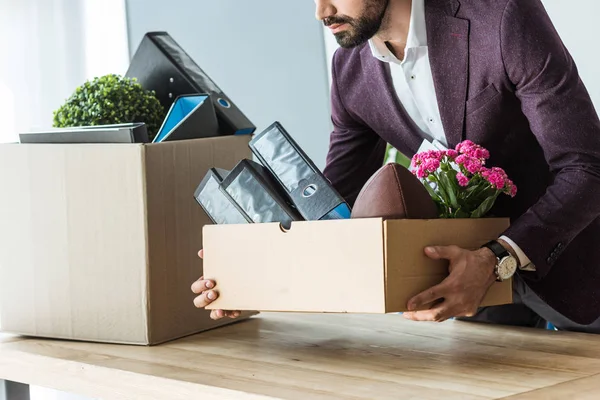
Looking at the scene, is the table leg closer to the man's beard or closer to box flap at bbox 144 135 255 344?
box flap at bbox 144 135 255 344

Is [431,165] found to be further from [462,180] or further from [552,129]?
[552,129]

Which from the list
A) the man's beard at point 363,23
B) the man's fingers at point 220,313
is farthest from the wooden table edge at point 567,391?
the man's beard at point 363,23

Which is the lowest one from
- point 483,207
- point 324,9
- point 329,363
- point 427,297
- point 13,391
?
point 13,391

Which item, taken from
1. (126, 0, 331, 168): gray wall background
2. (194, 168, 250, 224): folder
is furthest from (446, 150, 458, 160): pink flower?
(126, 0, 331, 168): gray wall background

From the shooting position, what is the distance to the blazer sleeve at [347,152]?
1.70 meters

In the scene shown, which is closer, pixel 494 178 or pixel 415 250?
pixel 415 250

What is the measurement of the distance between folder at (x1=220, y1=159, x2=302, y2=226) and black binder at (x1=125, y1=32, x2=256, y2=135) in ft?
0.94

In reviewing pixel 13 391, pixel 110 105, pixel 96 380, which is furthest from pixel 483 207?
pixel 13 391

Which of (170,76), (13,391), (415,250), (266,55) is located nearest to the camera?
(415,250)

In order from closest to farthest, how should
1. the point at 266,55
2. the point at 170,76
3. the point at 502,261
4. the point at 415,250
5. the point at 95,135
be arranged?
the point at 415,250 < the point at 502,261 < the point at 95,135 < the point at 170,76 < the point at 266,55

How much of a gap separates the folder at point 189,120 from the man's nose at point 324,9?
25 centimetres

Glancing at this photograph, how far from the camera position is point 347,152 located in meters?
1.73

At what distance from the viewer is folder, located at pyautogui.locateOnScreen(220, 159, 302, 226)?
4.03 feet

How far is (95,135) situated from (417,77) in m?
0.59
